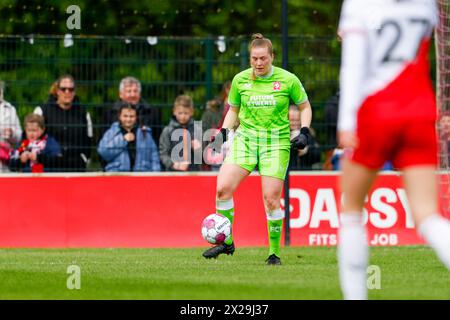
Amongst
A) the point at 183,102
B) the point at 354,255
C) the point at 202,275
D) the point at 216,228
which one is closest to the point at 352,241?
the point at 354,255

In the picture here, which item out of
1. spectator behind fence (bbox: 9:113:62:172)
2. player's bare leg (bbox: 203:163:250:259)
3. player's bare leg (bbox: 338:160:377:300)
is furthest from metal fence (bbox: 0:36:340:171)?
player's bare leg (bbox: 338:160:377:300)

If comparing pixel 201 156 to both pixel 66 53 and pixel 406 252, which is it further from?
pixel 406 252

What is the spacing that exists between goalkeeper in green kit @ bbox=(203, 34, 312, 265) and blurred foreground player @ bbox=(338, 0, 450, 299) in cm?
526

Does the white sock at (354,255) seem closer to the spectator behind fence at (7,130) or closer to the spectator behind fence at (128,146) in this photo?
the spectator behind fence at (128,146)

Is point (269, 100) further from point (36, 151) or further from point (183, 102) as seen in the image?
point (36, 151)

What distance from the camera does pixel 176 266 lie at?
1249 cm

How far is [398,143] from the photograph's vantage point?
7492 mm

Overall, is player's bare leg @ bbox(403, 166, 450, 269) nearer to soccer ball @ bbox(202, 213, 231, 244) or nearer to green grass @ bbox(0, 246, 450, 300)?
green grass @ bbox(0, 246, 450, 300)

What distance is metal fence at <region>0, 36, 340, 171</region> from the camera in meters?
16.6

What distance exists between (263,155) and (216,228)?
0.84 metres

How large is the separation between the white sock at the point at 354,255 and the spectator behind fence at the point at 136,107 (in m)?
9.19

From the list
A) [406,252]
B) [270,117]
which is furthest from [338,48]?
[270,117]

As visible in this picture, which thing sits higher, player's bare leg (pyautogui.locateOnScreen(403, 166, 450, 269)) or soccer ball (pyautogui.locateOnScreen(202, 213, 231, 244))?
player's bare leg (pyautogui.locateOnScreen(403, 166, 450, 269))

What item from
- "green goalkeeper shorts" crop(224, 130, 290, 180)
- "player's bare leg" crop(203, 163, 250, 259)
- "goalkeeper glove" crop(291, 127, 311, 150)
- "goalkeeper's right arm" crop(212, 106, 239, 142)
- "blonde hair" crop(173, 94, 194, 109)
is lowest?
"player's bare leg" crop(203, 163, 250, 259)
